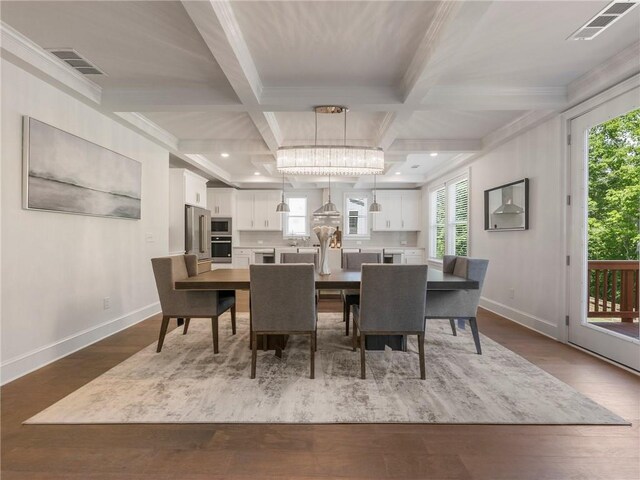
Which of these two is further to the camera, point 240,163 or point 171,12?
point 240,163

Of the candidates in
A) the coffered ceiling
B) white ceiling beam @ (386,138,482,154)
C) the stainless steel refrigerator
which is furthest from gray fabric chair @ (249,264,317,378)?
the stainless steel refrigerator

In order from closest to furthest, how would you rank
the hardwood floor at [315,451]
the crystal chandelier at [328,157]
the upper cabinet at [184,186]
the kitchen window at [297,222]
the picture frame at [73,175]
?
1. the hardwood floor at [315,451]
2. the picture frame at [73,175]
3. the crystal chandelier at [328,157]
4. the upper cabinet at [184,186]
5. the kitchen window at [297,222]

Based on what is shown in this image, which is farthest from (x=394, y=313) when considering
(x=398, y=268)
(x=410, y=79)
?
(x=410, y=79)

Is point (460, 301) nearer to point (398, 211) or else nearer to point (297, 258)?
point (297, 258)

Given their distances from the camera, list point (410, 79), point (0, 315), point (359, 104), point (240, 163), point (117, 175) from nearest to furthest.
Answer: point (0, 315)
point (410, 79)
point (359, 104)
point (117, 175)
point (240, 163)

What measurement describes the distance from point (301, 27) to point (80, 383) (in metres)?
2.98

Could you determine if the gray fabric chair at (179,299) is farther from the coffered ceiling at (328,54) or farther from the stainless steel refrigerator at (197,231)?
the stainless steel refrigerator at (197,231)

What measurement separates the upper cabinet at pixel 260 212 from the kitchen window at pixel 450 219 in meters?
3.58

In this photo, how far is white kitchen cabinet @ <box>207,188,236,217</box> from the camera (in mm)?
7984

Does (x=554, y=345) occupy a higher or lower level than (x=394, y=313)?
lower

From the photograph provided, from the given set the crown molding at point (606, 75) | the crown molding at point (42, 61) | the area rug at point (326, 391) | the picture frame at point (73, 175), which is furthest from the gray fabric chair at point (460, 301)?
the crown molding at point (42, 61)

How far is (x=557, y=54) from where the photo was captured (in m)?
2.65

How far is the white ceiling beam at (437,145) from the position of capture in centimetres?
499

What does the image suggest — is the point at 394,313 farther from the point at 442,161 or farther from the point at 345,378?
the point at 442,161
